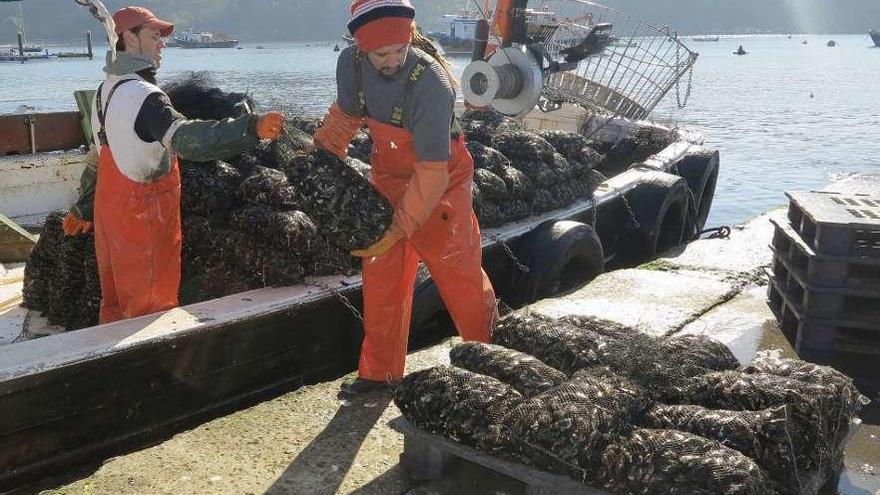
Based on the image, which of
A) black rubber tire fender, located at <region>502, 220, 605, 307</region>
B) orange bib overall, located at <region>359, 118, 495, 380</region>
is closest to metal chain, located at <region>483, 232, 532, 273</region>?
black rubber tire fender, located at <region>502, 220, 605, 307</region>

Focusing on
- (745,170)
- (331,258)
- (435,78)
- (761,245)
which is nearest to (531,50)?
(761,245)

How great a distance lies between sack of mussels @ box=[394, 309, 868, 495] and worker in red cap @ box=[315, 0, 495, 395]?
19.3 inches

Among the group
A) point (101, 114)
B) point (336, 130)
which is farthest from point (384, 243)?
point (101, 114)

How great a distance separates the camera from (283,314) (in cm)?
435

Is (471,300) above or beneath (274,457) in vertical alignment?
above

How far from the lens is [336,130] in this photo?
4008mm

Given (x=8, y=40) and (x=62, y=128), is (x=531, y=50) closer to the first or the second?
(x=62, y=128)

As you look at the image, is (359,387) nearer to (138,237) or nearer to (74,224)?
(138,237)

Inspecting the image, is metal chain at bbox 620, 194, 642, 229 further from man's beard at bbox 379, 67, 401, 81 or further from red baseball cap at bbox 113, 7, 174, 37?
red baseball cap at bbox 113, 7, 174, 37

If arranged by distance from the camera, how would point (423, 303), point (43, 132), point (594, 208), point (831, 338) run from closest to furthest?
point (831, 338) → point (423, 303) → point (594, 208) → point (43, 132)

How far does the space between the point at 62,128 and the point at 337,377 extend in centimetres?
539

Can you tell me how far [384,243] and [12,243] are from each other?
13.3 feet

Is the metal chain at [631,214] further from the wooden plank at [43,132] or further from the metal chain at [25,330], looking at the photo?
the wooden plank at [43,132]

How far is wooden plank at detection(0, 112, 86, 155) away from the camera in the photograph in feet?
27.3
